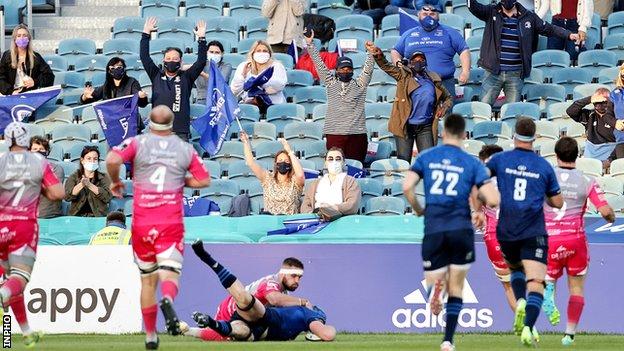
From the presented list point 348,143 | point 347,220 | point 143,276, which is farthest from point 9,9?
point 143,276

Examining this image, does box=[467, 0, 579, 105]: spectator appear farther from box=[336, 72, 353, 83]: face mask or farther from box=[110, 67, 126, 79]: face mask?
box=[110, 67, 126, 79]: face mask

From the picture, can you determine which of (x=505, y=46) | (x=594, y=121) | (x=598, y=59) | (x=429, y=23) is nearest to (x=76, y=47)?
(x=429, y=23)

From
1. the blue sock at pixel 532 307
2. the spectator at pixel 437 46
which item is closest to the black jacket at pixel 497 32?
the spectator at pixel 437 46

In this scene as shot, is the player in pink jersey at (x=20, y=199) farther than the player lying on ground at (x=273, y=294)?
No

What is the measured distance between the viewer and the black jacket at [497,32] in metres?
23.1

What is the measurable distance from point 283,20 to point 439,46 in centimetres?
256

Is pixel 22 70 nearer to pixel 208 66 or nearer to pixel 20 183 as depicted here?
pixel 208 66

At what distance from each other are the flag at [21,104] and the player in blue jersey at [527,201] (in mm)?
9693

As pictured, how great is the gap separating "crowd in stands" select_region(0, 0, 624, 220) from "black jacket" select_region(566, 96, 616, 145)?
19mm

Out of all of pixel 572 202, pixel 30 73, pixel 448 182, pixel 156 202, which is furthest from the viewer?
pixel 30 73

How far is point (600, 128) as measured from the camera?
2200cm

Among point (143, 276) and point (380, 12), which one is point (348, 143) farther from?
point (143, 276)

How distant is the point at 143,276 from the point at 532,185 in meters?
3.54

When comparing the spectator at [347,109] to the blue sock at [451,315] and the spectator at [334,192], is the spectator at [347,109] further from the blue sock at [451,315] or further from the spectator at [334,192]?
the blue sock at [451,315]
